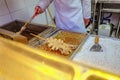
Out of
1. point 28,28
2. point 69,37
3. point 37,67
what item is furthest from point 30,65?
point 28,28

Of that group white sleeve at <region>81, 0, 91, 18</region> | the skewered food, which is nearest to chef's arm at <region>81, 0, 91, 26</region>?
white sleeve at <region>81, 0, 91, 18</region>

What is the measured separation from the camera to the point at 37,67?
17.1 inches

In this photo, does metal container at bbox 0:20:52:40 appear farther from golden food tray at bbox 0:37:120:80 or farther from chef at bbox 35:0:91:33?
golden food tray at bbox 0:37:120:80

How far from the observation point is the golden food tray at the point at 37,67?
0.35 metres

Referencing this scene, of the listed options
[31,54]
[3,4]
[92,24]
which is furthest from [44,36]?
[92,24]

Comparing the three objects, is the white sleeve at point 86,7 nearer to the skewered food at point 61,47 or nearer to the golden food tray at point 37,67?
the skewered food at point 61,47

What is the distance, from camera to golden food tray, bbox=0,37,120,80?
0.35m

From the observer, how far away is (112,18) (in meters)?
3.00

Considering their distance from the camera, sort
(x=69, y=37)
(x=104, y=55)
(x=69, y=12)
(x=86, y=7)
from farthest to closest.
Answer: (x=86, y=7)
(x=69, y=12)
(x=69, y=37)
(x=104, y=55)

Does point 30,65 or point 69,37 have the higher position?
point 30,65

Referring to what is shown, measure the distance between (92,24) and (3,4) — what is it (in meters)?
1.98

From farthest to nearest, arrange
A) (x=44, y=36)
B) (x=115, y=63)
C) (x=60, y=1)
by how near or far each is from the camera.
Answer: (x=60, y=1) → (x=44, y=36) → (x=115, y=63)

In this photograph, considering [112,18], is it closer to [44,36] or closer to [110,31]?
[110,31]

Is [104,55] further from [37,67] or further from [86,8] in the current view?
[86,8]
